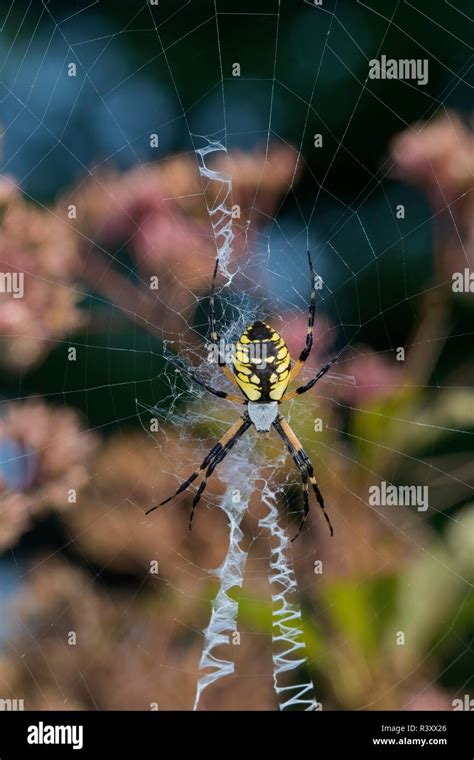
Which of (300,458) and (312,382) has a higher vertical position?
(312,382)

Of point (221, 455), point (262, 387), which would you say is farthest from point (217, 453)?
point (262, 387)

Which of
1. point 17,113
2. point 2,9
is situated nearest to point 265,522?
point 17,113

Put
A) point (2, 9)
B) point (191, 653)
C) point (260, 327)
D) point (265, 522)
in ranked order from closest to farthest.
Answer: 1. point (260, 327)
2. point (191, 653)
3. point (265, 522)
4. point (2, 9)

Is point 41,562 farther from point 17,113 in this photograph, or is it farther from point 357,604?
point 17,113

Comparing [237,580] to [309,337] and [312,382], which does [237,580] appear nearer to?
[312,382]

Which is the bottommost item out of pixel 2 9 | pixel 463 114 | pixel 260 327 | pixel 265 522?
pixel 265 522

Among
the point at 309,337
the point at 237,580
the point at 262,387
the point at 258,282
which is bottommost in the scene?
the point at 237,580

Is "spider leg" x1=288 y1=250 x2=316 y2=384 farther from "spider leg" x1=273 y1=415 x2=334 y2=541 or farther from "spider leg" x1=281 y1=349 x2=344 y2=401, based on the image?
"spider leg" x1=273 y1=415 x2=334 y2=541

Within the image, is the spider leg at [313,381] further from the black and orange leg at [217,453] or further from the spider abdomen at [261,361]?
the black and orange leg at [217,453]
